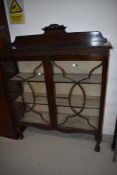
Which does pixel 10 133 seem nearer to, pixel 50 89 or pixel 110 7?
pixel 50 89

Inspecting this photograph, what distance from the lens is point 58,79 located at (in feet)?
5.20

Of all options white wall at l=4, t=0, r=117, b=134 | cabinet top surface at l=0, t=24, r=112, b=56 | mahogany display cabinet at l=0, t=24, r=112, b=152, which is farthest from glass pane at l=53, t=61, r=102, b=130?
white wall at l=4, t=0, r=117, b=134

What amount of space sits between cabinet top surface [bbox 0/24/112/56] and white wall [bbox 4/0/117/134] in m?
0.09

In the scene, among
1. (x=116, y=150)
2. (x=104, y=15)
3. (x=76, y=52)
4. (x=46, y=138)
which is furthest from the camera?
(x=46, y=138)

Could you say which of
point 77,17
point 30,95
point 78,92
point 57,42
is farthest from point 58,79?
point 77,17

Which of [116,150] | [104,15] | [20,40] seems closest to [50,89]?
[20,40]

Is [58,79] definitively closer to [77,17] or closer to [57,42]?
[57,42]

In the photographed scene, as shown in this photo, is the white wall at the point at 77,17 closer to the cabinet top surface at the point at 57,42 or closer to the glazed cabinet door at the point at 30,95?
the cabinet top surface at the point at 57,42

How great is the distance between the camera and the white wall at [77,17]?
56.9 inches

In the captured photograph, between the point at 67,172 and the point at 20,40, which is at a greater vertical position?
the point at 20,40

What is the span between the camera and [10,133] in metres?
2.11

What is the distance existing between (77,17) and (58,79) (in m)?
0.66

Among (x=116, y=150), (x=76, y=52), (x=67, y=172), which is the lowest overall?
(x=67, y=172)

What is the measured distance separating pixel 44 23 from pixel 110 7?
68 centimetres
